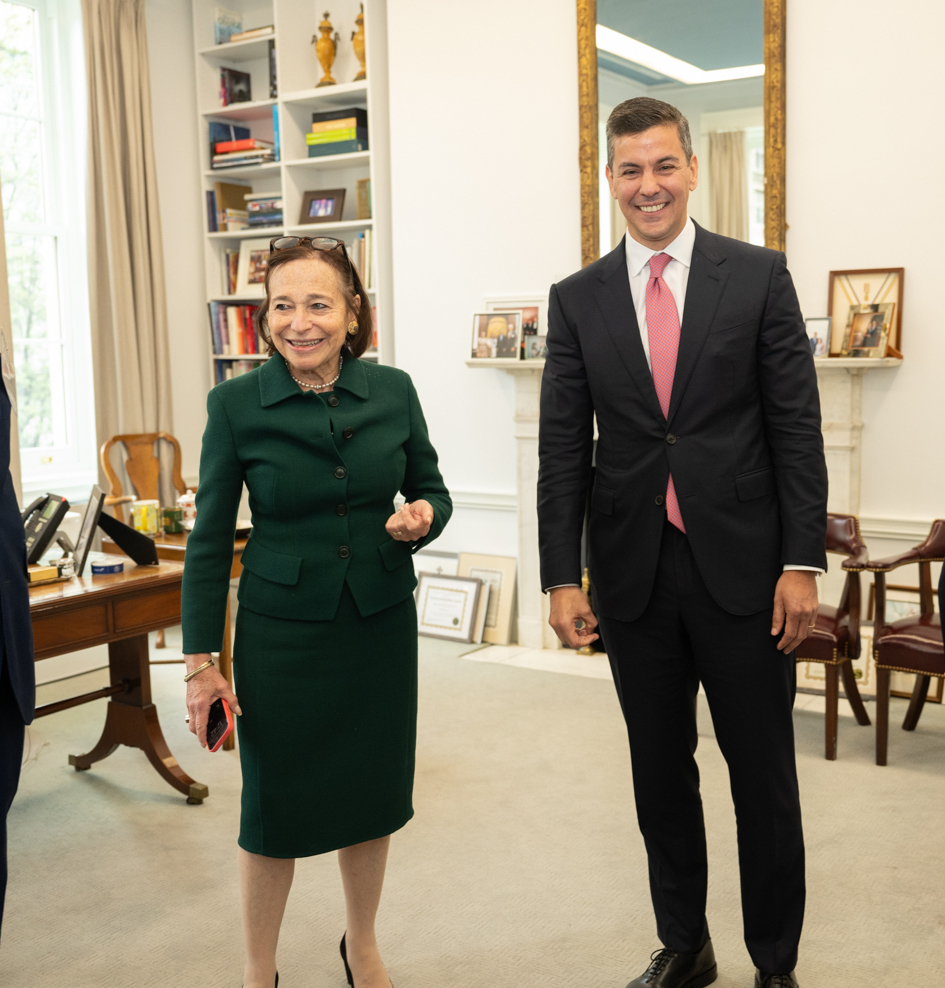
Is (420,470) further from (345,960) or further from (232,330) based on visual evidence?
(232,330)

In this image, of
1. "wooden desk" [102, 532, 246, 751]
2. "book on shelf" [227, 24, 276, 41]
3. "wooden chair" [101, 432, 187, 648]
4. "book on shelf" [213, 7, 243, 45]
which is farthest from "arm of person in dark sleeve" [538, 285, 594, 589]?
"book on shelf" [213, 7, 243, 45]

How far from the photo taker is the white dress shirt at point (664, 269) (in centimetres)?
192

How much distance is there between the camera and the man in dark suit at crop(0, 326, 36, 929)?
178cm

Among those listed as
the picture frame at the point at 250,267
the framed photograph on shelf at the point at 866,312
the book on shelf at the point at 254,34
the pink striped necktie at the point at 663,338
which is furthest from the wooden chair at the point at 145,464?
the pink striped necktie at the point at 663,338

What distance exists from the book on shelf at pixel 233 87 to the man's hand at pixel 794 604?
207 inches

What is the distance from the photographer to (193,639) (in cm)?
187

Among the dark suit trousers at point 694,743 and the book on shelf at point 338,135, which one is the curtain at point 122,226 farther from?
the dark suit trousers at point 694,743

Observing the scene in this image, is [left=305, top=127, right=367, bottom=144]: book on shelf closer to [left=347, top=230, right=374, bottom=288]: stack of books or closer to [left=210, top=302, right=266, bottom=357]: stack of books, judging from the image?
[left=347, top=230, right=374, bottom=288]: stack of books

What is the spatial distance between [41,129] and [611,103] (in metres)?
3.00

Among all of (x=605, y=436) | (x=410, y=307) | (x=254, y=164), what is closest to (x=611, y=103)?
(x=410, y=307)

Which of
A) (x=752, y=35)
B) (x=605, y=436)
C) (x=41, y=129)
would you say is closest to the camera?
(x=605, y=436)

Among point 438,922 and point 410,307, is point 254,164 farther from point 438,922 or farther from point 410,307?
point 438,922

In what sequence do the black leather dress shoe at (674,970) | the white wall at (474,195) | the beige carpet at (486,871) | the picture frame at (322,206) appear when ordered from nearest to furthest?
1. the black leather dress shoe at (674,970)
2. the beige carpet at (486,871)
3. the white wall at (474,195)
4. the picture frame at (322,206)

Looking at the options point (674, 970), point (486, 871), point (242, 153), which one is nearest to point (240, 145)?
point (242, 153)
